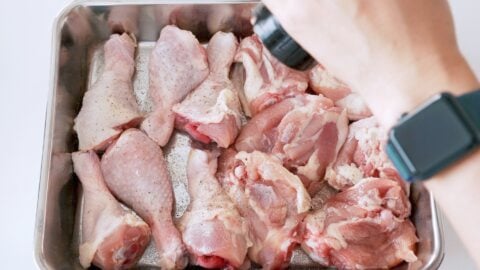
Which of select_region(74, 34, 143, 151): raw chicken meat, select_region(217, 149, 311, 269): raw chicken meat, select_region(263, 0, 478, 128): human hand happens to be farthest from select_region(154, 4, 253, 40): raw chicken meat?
select_region(263, 0, 478, 128): human hand

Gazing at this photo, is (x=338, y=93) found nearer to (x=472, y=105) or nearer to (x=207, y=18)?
(x=207, y=18)

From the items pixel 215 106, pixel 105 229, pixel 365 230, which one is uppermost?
pixel 215 106

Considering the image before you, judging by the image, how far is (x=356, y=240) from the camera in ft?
3.67

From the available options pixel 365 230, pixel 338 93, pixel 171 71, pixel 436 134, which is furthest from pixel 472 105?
pixel 171 71

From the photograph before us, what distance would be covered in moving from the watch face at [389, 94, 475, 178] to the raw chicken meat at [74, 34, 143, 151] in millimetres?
636

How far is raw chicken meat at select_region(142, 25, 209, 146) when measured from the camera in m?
1.27

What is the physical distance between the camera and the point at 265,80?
1288 millimetres

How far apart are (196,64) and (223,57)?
0.06m

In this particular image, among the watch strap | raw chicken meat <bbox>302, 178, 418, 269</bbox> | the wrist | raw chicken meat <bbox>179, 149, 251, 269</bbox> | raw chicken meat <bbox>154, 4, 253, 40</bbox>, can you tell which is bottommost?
raw chicken meat <bbox>302, 178, 418, 269</bbox>

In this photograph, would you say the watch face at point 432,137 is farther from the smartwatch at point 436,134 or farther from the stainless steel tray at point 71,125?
the stainless steel tray at point 71,125

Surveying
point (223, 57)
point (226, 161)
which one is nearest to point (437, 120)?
point (226, 161)

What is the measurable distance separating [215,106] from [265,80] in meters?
0.12

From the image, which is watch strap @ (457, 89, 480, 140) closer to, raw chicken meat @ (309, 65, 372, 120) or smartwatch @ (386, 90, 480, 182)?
smartwatch @ (386, 90, 480, 182)

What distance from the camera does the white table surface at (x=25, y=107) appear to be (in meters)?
1.18
